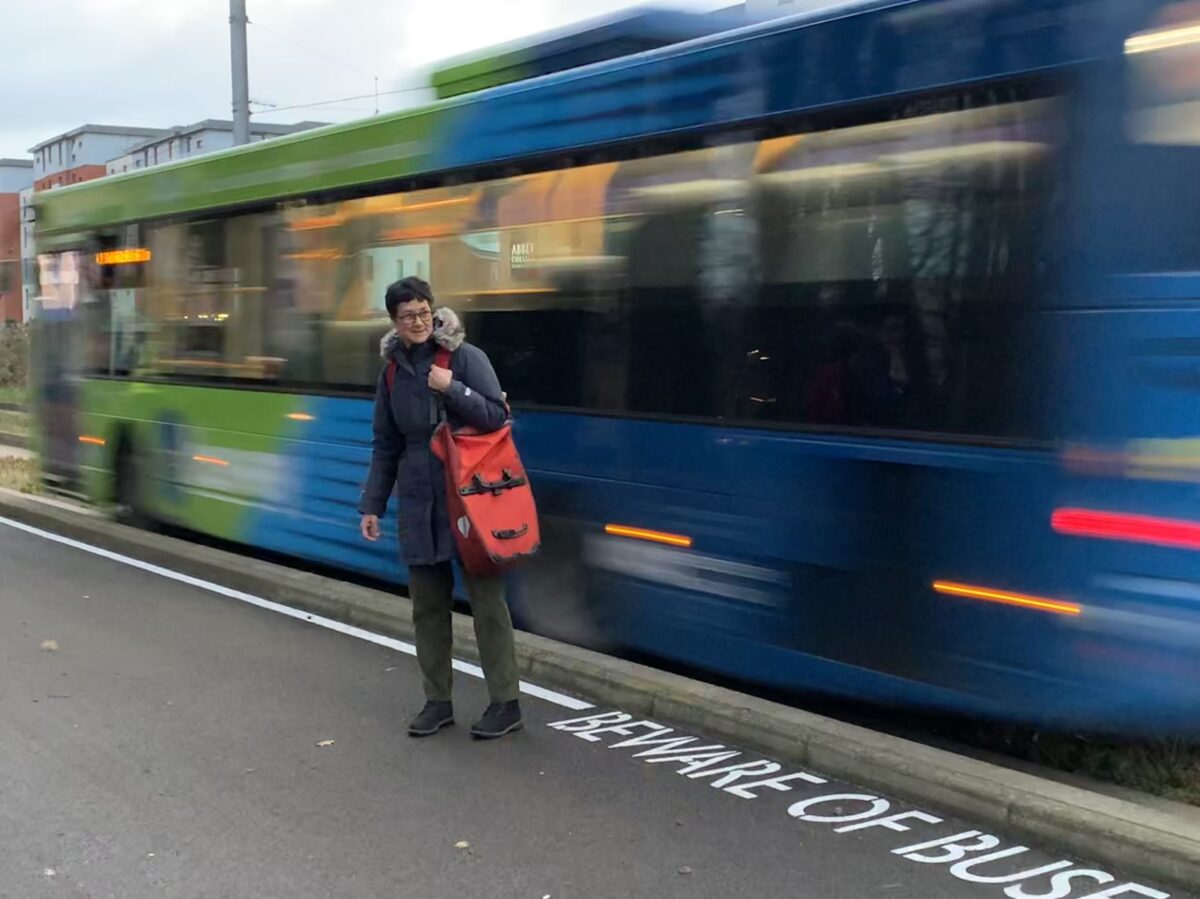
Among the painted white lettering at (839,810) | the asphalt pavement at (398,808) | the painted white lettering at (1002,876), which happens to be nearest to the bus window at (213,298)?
the asphalt pavement at (398,808)

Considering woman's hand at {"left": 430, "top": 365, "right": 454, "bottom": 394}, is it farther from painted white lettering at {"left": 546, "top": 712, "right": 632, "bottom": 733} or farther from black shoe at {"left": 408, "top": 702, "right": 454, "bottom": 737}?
painted white lettering at {"left": 546, "top": 712, "right": 632, "bottom": 733}

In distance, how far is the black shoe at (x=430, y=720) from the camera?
5.64m

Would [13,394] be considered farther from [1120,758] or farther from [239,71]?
[1120,758]

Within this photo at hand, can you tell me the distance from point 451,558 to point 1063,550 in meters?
2.40

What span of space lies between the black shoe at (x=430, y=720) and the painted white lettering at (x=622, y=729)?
608 mm

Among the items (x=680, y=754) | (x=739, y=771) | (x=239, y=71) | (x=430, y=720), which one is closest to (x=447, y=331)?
(x=430, y=720)

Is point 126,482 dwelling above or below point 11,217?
below

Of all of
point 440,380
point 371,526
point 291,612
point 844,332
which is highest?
point 844,332

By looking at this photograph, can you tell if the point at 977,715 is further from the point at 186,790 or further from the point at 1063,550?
the point at 186,790

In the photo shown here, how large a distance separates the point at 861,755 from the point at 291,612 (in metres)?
4.37

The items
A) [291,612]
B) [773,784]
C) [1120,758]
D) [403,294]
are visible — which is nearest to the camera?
[1120,758]

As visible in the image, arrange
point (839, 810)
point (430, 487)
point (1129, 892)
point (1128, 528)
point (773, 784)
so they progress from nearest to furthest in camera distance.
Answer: point (1129, 892)
point (1128, 528)
point (839, 810)
point (773, 784)
point (430, 487)

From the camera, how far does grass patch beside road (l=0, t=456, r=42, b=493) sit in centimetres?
1362

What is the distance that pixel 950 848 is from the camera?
4.34 m
